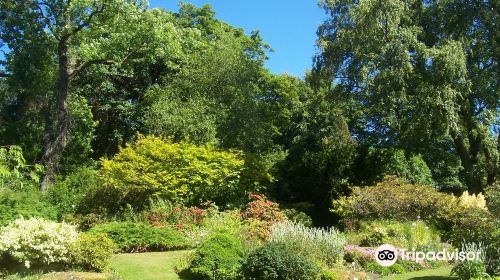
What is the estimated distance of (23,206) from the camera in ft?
47.9

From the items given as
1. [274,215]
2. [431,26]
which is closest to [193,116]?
[274,215]

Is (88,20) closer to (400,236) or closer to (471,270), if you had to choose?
(400,236)

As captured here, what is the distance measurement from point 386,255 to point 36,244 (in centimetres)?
740

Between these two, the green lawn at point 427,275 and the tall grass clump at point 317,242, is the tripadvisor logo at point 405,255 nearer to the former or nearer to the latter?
the green lawn at point 427,275

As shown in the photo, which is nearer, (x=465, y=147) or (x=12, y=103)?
(x=465, y=147)

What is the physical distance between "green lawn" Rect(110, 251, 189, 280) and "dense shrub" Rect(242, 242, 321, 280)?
5.88 feet

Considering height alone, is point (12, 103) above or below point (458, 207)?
above

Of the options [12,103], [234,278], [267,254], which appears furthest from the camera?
[12,103]

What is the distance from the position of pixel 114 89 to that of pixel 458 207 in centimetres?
1712

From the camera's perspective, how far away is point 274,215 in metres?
15.3

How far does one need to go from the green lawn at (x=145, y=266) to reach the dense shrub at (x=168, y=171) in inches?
201

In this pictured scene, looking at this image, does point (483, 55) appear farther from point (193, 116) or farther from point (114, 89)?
point (114, 89)

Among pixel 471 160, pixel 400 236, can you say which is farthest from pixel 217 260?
pixel 471 160

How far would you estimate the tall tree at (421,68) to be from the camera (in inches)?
652
